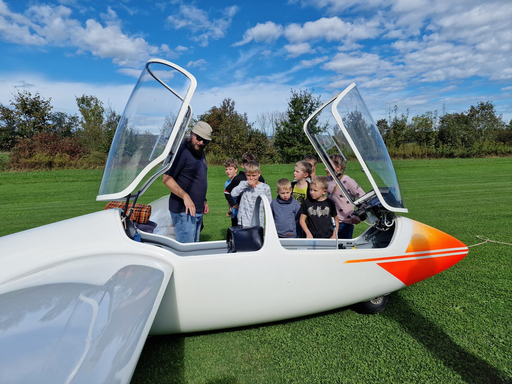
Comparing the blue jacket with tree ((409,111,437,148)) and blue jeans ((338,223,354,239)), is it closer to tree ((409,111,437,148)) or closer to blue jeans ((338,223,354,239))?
blue jeans ((338,223,354,239))

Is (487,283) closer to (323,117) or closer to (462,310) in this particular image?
(462,310)

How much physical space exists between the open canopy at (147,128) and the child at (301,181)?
206cm

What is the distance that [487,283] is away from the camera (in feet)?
12.7

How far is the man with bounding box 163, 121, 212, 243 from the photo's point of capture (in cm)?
348

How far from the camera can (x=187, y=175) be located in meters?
3.64

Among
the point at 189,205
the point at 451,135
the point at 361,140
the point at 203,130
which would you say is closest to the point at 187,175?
the point at 189,205

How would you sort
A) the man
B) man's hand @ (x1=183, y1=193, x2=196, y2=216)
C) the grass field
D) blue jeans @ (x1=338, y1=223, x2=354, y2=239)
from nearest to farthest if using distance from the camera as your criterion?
1. the grass field
2. man's hand @ (x1=183, y1=193, x2=196, y2=216)
3. the man
4. blue jeans @ (x1=338, y1=223, x2=354, y2=239)

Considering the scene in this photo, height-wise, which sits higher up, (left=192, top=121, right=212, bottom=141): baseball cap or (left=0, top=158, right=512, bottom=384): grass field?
(left=192, top=121, right=212, bottom=141): baseball cap

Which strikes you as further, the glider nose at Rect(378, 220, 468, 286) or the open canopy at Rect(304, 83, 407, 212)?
the glider nose at Rect(378, 220, 468, 286)

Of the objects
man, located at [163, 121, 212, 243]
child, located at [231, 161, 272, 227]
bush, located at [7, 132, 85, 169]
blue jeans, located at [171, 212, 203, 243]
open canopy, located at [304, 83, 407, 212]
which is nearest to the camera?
open canopy, located at [304, 83, 407, 212]

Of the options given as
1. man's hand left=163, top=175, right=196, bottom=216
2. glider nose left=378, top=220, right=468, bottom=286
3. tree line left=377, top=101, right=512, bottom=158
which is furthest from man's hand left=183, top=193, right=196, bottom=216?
tree line left=377, top=101, right=512, bottom=158

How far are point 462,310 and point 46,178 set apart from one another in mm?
18642

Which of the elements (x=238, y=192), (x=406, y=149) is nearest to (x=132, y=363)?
(x=238, y=192)

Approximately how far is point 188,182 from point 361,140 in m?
1.95
